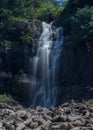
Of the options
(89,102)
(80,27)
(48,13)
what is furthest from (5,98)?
(48,13)

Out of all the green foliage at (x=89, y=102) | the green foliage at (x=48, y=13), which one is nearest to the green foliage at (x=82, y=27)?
the green foliage at (x=89, y=102)

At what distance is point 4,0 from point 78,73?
20.6 m

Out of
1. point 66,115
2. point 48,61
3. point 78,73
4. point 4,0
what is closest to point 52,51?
point 48,61

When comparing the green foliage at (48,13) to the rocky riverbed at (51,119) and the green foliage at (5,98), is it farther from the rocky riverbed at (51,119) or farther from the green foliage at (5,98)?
the rocky riverbed at (51,119)

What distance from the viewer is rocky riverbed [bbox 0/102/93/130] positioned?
4038 cm

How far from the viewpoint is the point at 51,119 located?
43.9 m

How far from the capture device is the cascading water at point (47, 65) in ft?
205

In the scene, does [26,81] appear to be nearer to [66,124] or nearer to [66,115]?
[66,115]

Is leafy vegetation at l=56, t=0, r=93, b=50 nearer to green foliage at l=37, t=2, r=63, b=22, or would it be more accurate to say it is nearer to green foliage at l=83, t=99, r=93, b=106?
green foliage at l=83, t=99, r=93, b=106

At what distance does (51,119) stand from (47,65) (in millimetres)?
21992

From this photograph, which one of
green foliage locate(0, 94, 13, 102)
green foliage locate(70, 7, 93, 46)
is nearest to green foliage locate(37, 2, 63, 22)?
green foliage locate(70, 7, 93, 46)

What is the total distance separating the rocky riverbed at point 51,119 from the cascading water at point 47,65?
11631mm

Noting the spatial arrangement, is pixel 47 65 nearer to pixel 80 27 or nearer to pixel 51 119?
pixel 80 27

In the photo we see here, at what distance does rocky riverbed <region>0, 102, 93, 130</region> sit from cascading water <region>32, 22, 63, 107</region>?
458 inches
